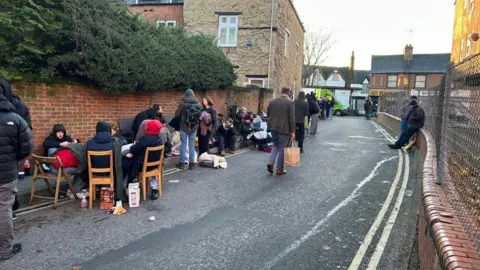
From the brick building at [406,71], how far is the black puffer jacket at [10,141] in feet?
174

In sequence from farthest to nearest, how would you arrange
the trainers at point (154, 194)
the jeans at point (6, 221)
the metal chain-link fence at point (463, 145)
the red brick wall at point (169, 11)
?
the red brick wall at point (169, 11)
the trainers at point (154, 194)
the jeans at point (6, 221)
the metal chain-link fence at point (463, 145)

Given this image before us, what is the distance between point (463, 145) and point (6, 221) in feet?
15.6

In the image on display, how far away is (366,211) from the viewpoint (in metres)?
5.92

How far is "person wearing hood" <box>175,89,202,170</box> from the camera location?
8586mm

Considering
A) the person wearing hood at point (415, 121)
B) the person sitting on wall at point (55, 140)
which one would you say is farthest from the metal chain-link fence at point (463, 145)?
the person wearing hood at point (415, 121)

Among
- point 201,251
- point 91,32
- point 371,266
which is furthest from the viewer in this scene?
point 91,32

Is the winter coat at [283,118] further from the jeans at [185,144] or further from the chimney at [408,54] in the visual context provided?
the chimney at [408,54]

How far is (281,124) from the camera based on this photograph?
820 centimetres

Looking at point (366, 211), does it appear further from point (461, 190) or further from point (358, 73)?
point (358, 73)

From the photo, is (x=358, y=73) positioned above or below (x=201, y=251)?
above

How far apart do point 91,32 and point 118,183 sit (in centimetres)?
425

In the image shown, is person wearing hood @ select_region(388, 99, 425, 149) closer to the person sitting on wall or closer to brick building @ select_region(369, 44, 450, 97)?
the person sitting on wall

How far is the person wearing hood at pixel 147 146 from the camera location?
622 cm

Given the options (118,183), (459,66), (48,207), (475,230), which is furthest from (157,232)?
(459,66)
